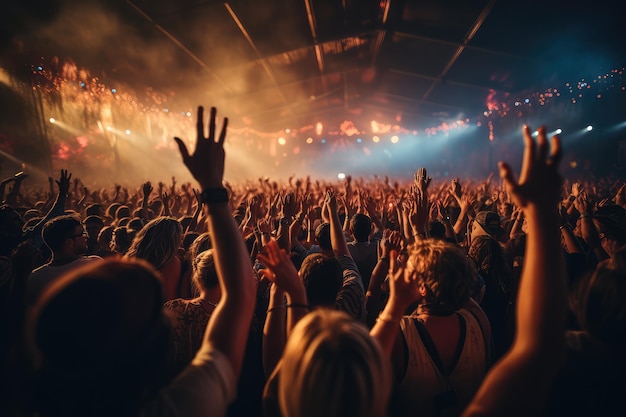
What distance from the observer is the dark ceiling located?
7.60 metres

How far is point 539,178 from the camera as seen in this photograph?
39.1 inches

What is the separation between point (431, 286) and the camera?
1.46 metres

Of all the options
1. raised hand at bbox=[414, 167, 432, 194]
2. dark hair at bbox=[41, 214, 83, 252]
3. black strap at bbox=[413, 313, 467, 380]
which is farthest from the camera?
raised hand at bbox=[414, 167, 432, 194]

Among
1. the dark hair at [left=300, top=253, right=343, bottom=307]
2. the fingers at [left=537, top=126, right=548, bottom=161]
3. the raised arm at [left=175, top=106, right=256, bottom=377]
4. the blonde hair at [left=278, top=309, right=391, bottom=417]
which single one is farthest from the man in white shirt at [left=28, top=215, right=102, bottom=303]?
the fingers at [left=537, top=126, right=548, bottom=161]

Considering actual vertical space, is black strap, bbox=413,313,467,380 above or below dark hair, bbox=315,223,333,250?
below

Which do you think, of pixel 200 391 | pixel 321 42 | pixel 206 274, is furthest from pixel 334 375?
pixel 321 42

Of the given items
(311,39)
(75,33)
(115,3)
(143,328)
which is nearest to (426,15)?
(311,39)

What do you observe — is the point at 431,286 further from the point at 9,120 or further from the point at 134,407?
the point at 9,120

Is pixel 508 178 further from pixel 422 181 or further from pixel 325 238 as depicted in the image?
pixel 325 238

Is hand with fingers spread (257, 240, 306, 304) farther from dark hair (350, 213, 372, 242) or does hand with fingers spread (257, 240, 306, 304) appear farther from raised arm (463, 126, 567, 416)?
dark hair (350, 213, 372, 242)

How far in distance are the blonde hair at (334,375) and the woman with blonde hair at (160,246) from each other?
5.37 ft

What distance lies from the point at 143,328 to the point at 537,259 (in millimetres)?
1163

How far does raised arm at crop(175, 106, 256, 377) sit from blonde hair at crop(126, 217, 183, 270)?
108 cm

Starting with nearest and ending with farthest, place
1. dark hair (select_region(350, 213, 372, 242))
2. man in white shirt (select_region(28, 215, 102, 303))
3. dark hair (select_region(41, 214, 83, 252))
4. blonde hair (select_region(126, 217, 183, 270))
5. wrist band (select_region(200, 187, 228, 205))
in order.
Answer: wrist band (select_region(200, 187, 228, 205))
blonde hair (select_region(126, 217, 183, 270))
man in white shirt (select_region(28, 215, 102, 303))
dark hair (select_region(41, 214, 83, 252))
dark hair (select_region(350, 213, 372, 242))
